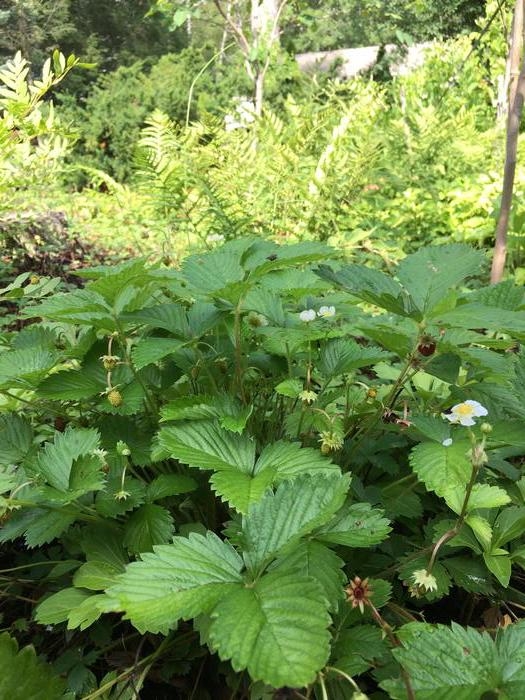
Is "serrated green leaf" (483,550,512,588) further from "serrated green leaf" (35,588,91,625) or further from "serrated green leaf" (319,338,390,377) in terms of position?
"serrated green leaf" (35,588,91,625)

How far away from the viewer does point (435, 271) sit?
0.85 meters

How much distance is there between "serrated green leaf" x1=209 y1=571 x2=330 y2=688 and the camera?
46cm

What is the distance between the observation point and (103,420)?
0.91 meters

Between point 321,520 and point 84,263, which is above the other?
point 321,520

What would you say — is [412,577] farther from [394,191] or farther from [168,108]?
[168,108]

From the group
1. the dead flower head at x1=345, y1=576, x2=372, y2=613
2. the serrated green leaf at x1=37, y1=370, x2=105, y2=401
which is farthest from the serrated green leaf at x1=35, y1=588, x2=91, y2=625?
the dead flower head at x1=345, y1=576, x2=372, y2=613

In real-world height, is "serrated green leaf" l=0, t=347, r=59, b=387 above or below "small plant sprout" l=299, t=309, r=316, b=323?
below

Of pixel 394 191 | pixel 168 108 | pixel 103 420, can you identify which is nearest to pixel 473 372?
pixel 103 420

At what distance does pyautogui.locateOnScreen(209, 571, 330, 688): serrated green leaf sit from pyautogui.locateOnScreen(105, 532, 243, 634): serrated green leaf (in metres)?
0.02

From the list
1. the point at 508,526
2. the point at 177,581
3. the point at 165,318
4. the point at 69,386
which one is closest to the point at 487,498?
the point at 508,526

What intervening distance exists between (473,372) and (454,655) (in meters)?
0.49

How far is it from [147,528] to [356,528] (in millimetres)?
287

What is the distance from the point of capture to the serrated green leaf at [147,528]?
28.9 inches

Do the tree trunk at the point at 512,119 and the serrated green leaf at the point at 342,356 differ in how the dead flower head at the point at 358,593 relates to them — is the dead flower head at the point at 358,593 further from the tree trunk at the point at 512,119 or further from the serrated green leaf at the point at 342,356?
the tree trunk at the point at 512,119
